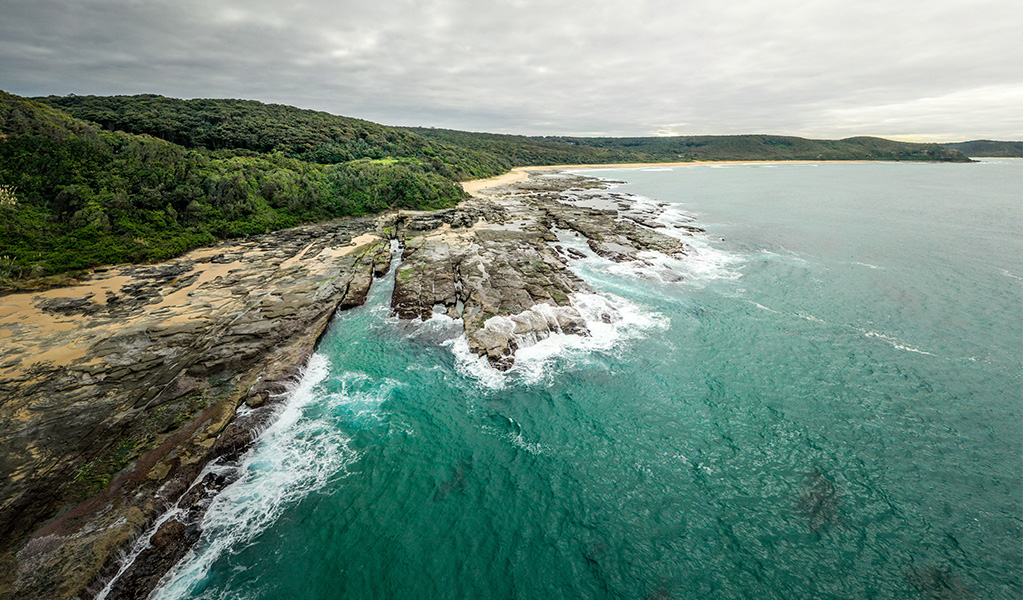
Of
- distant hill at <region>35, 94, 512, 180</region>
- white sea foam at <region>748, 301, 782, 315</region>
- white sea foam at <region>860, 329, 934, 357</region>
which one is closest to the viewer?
white sea foam at <region>860, 329, 934, 357</region>

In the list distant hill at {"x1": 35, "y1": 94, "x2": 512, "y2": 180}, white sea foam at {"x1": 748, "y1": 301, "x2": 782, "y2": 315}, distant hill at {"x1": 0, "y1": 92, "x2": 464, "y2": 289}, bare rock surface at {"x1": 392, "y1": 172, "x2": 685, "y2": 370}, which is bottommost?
white sea foam at {"x1": 748, "y1": 301, "x2": 782, "y2": 315}

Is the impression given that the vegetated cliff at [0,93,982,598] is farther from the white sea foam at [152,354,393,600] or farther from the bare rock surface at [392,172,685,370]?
the white sea foam at [152,354,393,600]

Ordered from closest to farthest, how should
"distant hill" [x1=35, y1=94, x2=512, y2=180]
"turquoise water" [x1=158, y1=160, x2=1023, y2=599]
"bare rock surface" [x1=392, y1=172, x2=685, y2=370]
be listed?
"turquoise water" [x1=158, y1=160, x2=1023, y2=599], "bare rock surface" [x1=392, y1=172, x2=685, y2=370], "distant hill" [x1=35, y1=94, x2=512, y2=180]

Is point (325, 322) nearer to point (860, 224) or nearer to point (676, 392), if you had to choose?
point (676, 392)

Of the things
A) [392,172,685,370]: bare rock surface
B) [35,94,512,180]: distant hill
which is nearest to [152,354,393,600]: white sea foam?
[392,172,685,370]: bare rock surface

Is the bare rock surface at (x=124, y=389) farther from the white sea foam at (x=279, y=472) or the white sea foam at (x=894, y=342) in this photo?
the white sea foam at (x=894, y=342)

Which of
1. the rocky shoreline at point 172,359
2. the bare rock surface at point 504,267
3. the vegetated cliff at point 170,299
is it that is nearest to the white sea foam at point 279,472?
the rocky shoreline at point 172,359

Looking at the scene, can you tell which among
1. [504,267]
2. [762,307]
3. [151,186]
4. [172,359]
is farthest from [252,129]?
[762,307]
